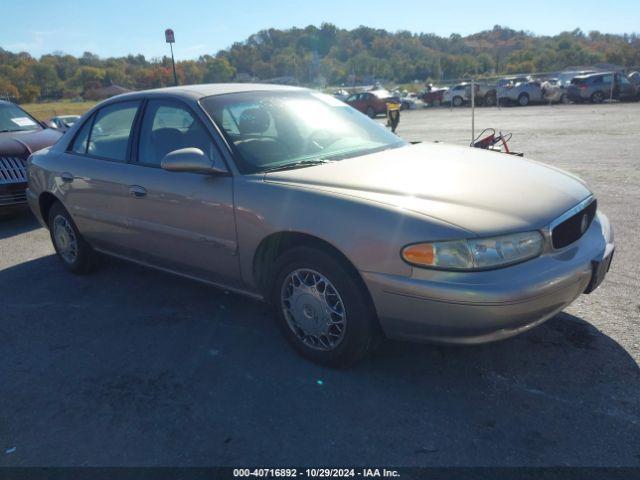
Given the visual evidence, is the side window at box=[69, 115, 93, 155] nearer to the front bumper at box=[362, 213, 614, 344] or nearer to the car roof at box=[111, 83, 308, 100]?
the car roof at box=[111, 83, 308, 100]

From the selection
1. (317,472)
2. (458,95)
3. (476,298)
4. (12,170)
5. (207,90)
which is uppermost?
(207,90)

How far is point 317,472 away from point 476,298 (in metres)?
1.04

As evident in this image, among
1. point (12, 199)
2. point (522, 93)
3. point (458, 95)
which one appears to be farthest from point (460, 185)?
point (458, 95)

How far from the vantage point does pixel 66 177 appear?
15.3ft

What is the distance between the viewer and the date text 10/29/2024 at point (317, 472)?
2.30 metres

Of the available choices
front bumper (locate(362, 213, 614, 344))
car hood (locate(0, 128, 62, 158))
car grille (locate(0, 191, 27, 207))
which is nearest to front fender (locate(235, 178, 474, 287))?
front bumper (locate(362, 213, 614, 344))

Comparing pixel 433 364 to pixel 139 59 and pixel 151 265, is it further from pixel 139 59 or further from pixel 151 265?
pixel 139 59

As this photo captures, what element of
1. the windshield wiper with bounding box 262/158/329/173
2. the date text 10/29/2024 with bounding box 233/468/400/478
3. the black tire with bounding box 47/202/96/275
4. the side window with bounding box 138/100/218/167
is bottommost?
the date text 10/29/2024 with bounding box 233/468/400/478

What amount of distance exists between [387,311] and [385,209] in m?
0.51

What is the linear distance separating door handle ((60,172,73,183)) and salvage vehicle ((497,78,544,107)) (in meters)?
31.0

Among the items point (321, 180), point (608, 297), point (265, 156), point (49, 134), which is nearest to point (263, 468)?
point (321, 180)

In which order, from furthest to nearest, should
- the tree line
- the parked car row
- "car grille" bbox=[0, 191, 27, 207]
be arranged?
the tree line
the parked car row
"car grille" bbox=[0, 191, 27, 207]

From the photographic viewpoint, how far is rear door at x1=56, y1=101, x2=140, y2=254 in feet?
13.7

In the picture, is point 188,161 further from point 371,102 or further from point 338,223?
point 371,102
